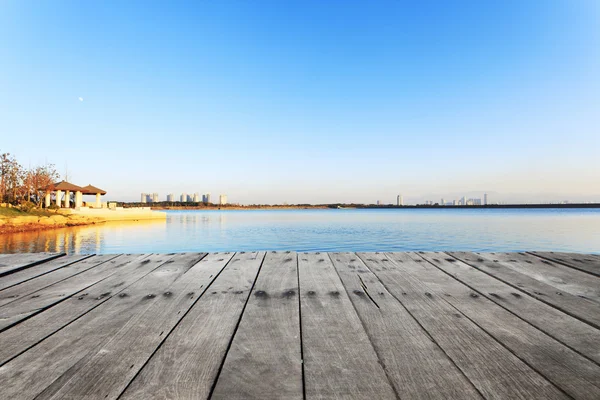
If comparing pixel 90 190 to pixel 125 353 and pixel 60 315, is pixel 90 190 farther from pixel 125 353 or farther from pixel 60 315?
pixel 125 353

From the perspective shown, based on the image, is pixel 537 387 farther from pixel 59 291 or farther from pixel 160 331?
pixel 59 291

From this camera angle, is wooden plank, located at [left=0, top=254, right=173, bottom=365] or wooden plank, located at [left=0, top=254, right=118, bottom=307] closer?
wooden plank, located at [left=0, top=254, right=173, bottom=365]

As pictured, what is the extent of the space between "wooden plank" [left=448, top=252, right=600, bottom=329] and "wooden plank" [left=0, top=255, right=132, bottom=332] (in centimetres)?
269

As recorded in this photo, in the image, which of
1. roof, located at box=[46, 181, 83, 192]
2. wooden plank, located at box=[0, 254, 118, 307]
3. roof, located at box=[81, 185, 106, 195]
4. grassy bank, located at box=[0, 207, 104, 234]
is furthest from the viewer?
roof, located at box=[81, 185, 106, 195]

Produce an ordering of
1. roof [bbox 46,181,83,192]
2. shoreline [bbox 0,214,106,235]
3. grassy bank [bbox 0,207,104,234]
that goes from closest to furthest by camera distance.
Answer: shoreline [bbox 0,214,106,235] < grassy bank [bbox 0,207,104,234] < roof [bbox 46,181,83,192]

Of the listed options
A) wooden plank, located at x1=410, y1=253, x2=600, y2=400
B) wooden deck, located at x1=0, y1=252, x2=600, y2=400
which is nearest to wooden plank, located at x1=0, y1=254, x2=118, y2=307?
wooden deck, located at x1=0, y1=252, x2=600, y2=400

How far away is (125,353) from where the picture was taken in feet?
3.77

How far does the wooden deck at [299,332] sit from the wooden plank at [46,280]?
2 centimetres

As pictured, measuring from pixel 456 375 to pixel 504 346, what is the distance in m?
0.35

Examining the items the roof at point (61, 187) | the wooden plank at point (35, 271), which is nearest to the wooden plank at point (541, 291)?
the wooden plank at point (35, 271)

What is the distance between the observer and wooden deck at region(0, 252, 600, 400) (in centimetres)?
96

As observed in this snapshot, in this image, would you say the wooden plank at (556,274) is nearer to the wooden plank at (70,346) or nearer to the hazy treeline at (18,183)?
the wooden plank at (70,346)

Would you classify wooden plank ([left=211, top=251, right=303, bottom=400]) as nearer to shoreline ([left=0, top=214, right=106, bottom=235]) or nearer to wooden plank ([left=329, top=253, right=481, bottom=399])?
wooden plank ([left=329, top=253, right=481, bottom=399])

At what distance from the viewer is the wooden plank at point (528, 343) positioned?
3.21 feet
